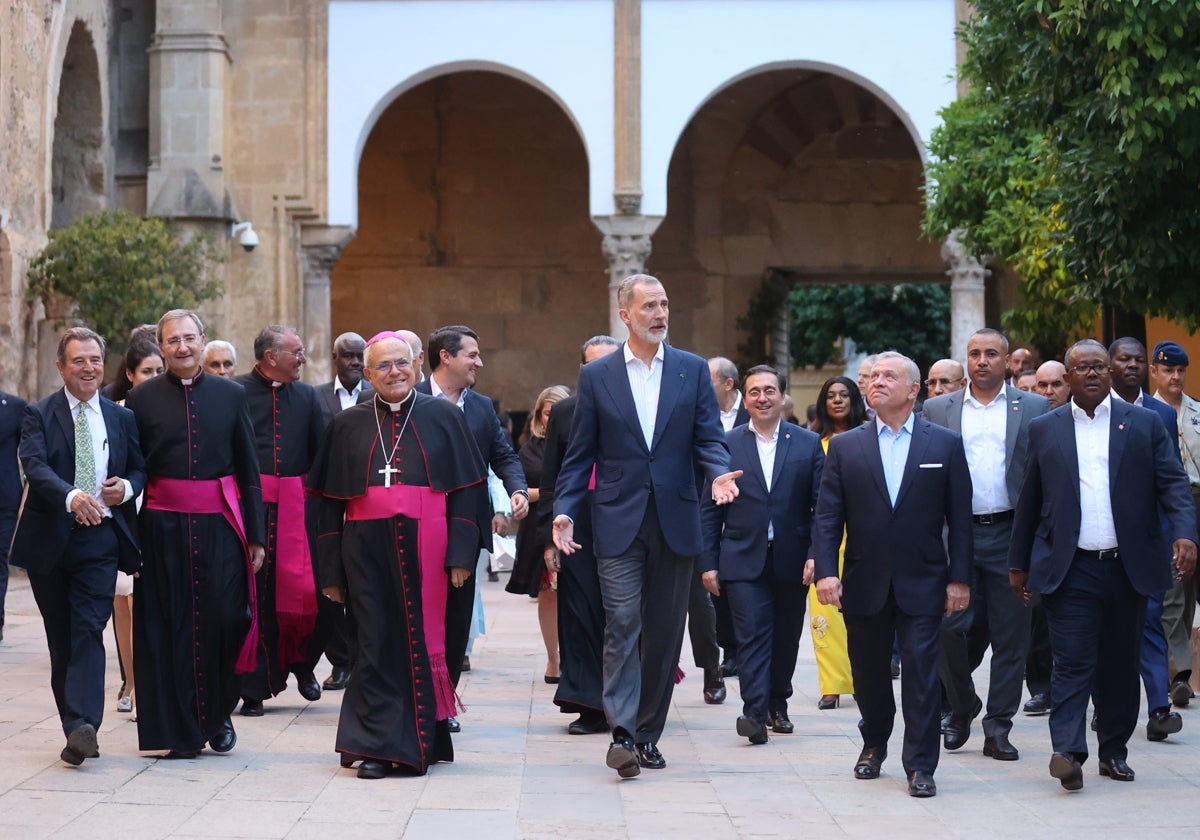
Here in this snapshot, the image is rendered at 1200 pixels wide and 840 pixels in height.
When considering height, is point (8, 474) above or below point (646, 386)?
below

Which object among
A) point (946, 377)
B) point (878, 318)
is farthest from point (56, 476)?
point (878, 318)

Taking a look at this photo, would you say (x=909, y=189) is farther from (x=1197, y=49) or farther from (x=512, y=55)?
(x=1197, y=49)

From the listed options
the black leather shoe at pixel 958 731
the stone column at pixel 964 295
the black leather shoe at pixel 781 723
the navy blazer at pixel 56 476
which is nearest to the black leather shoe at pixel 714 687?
the black leather shoe at pixel 781 723

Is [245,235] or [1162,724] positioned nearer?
[1162,724]

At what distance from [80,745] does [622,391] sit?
2.64 meters

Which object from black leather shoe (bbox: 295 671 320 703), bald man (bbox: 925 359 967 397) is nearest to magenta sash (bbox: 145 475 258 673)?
black leather shoe (bbox: 295 671 320 703)

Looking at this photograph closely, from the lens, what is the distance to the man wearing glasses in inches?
368

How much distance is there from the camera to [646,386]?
25.3ft

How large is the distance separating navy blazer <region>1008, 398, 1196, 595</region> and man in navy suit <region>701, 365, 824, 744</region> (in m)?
1.27

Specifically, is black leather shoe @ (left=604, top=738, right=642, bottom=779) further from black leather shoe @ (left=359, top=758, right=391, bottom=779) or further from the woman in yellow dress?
the woman in yellow dress

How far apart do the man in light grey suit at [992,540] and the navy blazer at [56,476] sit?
11.9 ft

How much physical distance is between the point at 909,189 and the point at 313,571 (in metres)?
20.5

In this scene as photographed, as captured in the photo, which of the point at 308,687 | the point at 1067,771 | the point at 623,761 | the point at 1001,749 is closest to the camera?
the point at 1067,771

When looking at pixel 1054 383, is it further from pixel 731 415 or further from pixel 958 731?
pixel 958 731
